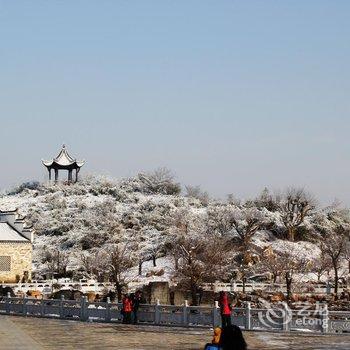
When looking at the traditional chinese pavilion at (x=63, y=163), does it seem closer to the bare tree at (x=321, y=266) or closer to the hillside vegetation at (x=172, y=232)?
the hillside vegetation at (x=172, y=232)

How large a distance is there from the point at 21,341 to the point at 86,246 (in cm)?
6016

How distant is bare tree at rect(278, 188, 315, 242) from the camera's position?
275ft

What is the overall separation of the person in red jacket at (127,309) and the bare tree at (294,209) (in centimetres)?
5434

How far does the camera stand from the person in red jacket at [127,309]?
29050 mm

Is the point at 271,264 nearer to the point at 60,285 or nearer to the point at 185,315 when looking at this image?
the point at 60,285

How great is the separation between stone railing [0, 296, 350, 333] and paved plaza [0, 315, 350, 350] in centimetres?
86

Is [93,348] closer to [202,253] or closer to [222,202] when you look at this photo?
[202,253]

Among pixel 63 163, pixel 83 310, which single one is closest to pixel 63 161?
pixel 63 163

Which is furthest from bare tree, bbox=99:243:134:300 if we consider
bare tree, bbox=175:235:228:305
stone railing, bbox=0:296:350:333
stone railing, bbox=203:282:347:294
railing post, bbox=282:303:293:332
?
railing post, bbox=282:303:293:332

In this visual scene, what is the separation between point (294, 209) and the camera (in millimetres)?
89938

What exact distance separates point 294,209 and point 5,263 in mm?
39137

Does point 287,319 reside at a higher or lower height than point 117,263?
lower

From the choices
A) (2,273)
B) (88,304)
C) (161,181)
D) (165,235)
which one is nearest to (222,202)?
(161,181)

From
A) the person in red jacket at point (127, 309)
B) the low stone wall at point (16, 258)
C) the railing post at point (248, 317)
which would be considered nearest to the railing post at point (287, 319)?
the railing post at point (248, 317)
